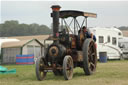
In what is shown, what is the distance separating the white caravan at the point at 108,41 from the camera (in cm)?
2241

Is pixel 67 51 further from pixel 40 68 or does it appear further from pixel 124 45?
pixel 124 45

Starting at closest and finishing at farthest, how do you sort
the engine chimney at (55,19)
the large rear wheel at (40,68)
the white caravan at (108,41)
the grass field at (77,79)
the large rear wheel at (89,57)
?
1. the grass field at (77,79)
2. the large rear wheel at (40,68)
3. the engine chimney at (55,19)
4. the large rear wheel at (89,57)
5. the white caravan at (108,41)

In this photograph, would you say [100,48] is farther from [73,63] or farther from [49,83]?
[49,83]

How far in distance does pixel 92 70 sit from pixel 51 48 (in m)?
2.52

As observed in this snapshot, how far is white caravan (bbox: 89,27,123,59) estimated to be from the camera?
22406 mm

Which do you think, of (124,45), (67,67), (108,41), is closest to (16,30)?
(124,45)

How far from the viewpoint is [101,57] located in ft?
69.1

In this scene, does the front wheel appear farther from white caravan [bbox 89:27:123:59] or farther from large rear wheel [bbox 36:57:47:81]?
white caravan [bbox 89:27:123:59]

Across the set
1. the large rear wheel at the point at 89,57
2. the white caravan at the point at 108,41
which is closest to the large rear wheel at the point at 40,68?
the large rear wheel at the point at 89,57

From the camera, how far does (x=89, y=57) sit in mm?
11258

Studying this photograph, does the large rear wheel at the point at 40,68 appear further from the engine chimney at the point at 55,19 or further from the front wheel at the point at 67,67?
the engine chimney at the point at 55,19

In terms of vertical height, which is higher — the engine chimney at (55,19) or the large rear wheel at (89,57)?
the engine chimney at (55,19)

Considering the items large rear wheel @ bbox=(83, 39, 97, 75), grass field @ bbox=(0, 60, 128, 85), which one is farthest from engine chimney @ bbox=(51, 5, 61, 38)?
grass field @ bbox=(0, 60, 128, 85)

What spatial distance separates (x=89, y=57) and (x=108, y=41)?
1223 centimetres
